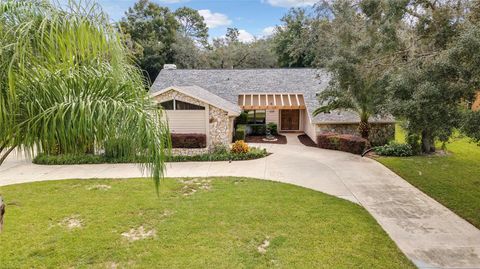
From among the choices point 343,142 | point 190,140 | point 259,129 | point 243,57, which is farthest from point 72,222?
point 243,57

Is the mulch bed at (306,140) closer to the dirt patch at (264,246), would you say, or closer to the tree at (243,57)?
the dirt patch at (264,246)

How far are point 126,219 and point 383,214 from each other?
340 inches

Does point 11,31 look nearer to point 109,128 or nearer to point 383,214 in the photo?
point 109,128

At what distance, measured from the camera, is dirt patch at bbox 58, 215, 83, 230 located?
9.88 meters

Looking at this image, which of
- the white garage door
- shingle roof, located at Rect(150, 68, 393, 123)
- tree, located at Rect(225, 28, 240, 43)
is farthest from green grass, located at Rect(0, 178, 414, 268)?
tree, located at Rect(225, 28, 240, 43)

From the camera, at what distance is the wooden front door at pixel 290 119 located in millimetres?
31375

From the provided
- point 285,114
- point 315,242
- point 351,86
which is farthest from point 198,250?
point 285,114

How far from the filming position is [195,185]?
47.0ft

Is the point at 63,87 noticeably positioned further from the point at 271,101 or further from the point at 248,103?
the point at 271,101

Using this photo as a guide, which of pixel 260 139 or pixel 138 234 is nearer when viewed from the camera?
pixel 138 234

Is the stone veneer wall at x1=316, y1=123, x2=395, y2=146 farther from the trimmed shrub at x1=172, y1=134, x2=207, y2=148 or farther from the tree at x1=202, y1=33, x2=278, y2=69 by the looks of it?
the tree at x1=202, y1=33, x2=278, y2=69

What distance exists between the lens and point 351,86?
18609 millimetres

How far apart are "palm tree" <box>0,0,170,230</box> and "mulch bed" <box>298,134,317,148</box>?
67.4 ft

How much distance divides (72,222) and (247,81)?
24.5 metres
